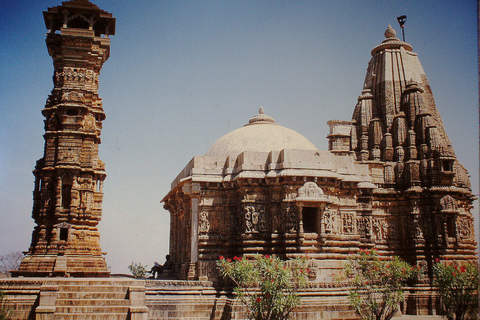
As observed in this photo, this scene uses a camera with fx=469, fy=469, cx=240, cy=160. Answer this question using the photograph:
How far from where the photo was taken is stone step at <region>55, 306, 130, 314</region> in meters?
14.3

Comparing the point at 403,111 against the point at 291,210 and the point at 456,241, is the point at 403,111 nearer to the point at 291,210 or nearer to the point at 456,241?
the point at 456,241

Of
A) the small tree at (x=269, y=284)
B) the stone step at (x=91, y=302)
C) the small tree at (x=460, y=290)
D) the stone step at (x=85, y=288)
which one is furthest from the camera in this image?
the stone step at (x=85, y=288)

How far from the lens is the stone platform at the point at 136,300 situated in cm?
1440

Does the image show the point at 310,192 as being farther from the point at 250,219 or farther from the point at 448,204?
the point at 448,204

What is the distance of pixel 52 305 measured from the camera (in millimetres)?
14406

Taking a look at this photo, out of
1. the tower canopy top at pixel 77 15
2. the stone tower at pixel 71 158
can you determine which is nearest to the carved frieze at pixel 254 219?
the stone tower at pixel 71 158

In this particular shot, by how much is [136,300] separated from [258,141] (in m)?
8.32

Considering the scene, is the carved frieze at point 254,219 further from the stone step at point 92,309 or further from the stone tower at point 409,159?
the stone tower at point 409,159

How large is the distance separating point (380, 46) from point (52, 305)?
2319 cm

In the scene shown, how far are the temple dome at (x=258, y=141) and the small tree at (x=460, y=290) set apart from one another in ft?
26.6

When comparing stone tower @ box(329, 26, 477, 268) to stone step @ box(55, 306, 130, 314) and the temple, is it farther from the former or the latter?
stone step @ box(55, 306, 130, 314)

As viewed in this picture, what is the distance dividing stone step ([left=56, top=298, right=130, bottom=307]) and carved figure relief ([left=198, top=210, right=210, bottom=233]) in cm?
414

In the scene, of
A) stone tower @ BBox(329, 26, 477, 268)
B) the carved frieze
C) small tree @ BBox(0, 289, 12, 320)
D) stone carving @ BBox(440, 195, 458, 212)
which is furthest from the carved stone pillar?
stone carving @ BBox(440, 195, 458, 212)

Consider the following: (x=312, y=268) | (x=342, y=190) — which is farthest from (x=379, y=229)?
(x=312, y=268)
